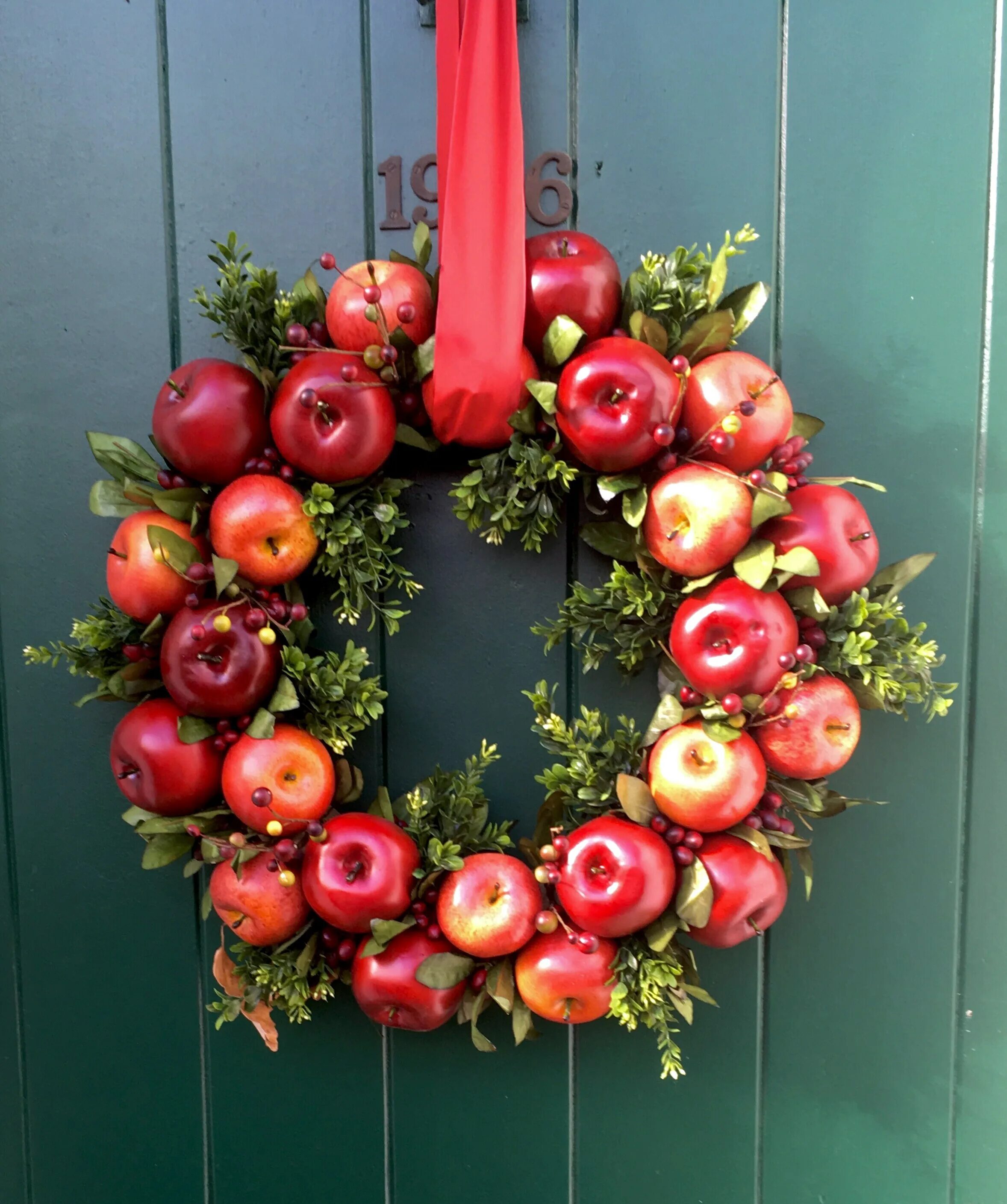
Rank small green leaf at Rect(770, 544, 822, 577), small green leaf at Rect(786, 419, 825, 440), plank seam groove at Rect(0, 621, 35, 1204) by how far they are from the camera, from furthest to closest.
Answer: plank seam groove at Rect(0, 621, 35, 1204), small green leaf at Rect(786, 419, 825, 440), small green leaf at Rect(770, 544, 822, 577)

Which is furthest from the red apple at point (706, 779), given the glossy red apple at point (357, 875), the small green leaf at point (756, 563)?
the glossy red apple at point (357, 875)

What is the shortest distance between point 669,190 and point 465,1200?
1.02 m

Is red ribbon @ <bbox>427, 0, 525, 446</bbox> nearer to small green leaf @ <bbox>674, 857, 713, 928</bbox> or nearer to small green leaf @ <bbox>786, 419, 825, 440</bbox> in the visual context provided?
small green leaf @ <bbox>786, 419, 825, 440</bbox>

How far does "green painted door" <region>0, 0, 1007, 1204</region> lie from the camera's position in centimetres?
77

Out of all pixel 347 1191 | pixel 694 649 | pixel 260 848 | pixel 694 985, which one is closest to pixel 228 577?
pixel 260 848

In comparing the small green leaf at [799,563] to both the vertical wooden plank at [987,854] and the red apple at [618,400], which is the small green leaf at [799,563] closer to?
the red apple at [618,400]

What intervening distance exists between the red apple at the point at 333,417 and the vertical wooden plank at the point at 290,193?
0.17 m

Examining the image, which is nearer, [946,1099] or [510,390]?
[510,390]

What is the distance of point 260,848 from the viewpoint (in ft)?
2.28

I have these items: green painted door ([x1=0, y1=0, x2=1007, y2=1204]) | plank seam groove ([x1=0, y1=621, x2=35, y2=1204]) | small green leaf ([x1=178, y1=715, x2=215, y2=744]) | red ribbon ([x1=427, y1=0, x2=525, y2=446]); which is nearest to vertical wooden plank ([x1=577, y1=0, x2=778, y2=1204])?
green painted door ([x1=0, y1=0, x2=1007, y2=1204])

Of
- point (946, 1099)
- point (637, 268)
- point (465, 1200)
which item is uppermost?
point (637, 268)

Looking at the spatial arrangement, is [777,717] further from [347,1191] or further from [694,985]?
[347,1191]

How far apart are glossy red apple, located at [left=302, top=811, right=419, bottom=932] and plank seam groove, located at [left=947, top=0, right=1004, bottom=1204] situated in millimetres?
546

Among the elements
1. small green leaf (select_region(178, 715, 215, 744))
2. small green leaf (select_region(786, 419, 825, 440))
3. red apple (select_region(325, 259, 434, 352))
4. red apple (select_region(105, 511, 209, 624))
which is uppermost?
red apple (select_region(325, 259, 434, 352))
